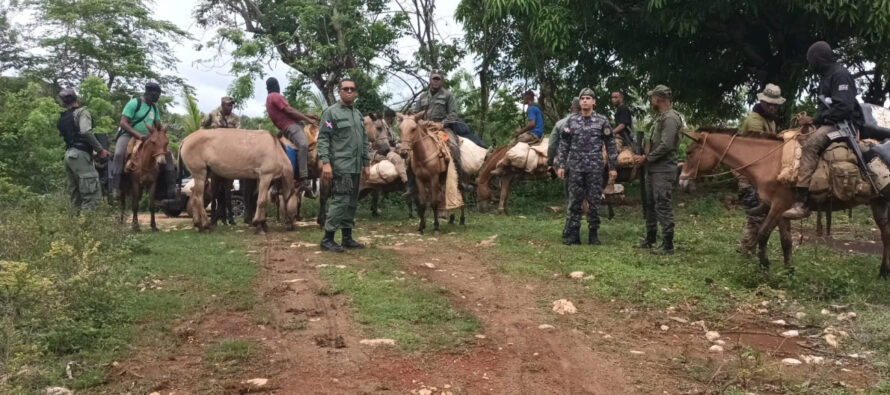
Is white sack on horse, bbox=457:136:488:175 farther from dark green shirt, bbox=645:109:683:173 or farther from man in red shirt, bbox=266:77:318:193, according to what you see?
dark green shirt, bbox=645:109:683:173

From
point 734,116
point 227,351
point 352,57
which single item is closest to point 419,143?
point 227,351

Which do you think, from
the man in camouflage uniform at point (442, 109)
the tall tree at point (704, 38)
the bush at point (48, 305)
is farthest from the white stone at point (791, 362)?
the tall tree at point (704, 38)

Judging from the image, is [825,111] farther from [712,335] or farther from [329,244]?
[329,244]

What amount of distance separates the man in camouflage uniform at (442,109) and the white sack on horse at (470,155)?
0.74 feet

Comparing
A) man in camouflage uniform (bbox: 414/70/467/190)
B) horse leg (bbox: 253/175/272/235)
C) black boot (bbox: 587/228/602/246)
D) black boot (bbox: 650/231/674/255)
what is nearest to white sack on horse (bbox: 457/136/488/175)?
man in camouflage uniform (bbox: 414/70/467/190)

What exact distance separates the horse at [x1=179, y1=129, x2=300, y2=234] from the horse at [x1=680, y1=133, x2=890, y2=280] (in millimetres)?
6169

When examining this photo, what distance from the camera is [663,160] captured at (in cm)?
829

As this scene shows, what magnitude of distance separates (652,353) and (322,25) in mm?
16443

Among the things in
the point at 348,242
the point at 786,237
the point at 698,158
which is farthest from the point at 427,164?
the point at 786,237

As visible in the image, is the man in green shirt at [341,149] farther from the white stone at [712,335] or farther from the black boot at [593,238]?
the white stone at [712,335]

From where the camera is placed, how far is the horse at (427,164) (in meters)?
9.92

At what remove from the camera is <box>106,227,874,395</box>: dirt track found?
13.2 feet

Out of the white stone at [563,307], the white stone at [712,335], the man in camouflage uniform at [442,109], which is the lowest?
the white stone at [712,335]

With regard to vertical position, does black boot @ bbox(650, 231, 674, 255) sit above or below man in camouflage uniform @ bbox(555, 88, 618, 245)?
below
